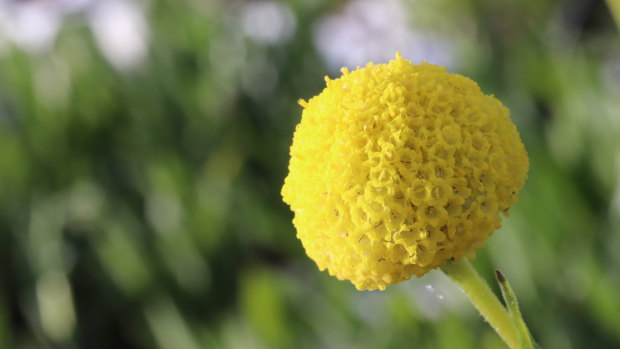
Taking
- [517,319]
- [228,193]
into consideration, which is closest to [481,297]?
[517,319]

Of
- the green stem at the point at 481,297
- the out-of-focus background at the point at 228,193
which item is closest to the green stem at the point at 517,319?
the green stem at the point at 481,297

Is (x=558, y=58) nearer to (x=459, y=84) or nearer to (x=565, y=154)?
(x=565, y=154)

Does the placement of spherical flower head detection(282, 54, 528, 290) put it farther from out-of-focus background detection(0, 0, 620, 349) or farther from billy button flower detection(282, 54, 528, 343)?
out-of-focus background detection(0, 0, 620, 349)

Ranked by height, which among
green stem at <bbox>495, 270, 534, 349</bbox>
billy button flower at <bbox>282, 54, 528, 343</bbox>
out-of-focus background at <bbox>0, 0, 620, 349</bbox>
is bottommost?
green stem at <bbox>495, 270, 534, 349</bbox>

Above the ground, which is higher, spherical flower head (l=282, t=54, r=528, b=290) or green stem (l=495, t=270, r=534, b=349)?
spherical flower head (l=282, t=54, r=528, b=290)

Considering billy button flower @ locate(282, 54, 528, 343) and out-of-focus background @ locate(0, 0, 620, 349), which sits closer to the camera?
billy button flower @ locate(282, 54, 528, 343)

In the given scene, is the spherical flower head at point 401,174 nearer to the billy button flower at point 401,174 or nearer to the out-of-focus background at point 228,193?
the billy button flower at point 401,174

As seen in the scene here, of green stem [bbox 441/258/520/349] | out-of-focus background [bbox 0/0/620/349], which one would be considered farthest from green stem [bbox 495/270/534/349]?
out-of-focus background [bbox 0/0/620/349]
